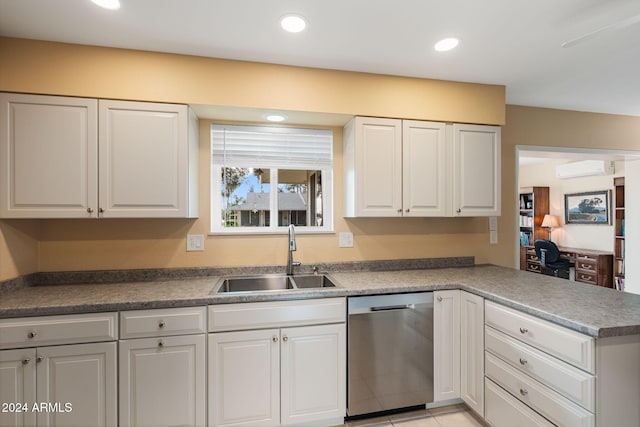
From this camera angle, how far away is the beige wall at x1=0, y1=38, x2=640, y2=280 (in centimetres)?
183

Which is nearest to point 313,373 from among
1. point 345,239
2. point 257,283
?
point 257,283

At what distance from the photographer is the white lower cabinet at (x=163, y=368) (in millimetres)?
1624

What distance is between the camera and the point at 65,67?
1.82 metres

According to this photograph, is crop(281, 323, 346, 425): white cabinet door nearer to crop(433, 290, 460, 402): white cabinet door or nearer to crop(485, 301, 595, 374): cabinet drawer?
crop(433, 290, 460, 402): white cabinet door

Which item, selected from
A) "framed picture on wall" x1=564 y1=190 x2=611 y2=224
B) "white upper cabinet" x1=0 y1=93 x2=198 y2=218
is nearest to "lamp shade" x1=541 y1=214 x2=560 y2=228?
"framed picture on wall" x1=564 y1=190 x2=611 y2=224

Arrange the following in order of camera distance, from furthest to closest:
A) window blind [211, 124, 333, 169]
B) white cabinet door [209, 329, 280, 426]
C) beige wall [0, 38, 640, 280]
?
window blind [211, 124, 333, 169], beige wall [0, 38, 640, 280], white cabinet door [209, 329, 280, 426]

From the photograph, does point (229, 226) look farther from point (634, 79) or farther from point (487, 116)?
point (634, 79)

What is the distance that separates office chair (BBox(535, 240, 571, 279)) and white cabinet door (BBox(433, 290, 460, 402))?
14.5 feet

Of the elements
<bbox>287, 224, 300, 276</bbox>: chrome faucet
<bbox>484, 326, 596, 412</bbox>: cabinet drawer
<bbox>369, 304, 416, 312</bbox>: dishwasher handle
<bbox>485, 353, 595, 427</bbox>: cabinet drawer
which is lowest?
<bbox>485, 353, 595, 427</bbox>: cabinet drawer

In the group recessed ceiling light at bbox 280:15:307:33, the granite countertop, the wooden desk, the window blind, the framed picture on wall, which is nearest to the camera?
the granite countertop

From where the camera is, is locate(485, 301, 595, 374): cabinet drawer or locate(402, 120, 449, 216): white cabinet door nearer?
locate(485, 301, 595, 374): cabinet drawer

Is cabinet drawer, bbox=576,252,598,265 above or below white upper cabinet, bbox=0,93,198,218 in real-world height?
below

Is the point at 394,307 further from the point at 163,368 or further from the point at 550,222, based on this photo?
the point at 550,222

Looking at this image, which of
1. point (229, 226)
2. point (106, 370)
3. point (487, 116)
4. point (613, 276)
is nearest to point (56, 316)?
point (106, 370)
